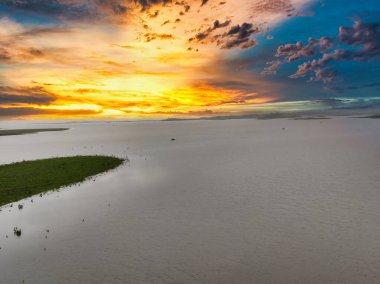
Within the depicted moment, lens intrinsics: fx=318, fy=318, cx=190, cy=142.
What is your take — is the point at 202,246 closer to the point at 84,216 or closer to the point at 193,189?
the point at 84,216

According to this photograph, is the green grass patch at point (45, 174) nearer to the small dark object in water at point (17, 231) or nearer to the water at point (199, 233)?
the water at point (199, 233)

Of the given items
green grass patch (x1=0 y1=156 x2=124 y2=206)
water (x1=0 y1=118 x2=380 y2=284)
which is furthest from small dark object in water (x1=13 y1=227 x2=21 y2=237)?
green grass patch (x1=0 y1=156 x2=124 y2=206)

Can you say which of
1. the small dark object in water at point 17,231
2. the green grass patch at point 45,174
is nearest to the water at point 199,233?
the small dark object in water at point 17,231

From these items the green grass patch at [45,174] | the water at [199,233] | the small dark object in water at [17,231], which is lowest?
the water at [199,233]

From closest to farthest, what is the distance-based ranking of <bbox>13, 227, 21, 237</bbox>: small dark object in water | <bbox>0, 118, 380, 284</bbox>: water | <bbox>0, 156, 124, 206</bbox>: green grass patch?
<bbox>0, 118, 380, 284</bbox>: water, <bbox>13, 227, 21, 237</bbox>: small dark object in water, <bbox>0, 156, 124, 206</bbox>: green grass patch

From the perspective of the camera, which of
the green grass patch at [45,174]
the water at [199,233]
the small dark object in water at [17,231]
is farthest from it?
the green grass patch at [45,174]

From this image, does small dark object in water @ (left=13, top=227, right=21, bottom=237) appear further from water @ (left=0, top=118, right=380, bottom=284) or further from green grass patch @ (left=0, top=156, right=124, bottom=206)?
green grass patch @ (left=0, top=156, right=124, bottom=206)

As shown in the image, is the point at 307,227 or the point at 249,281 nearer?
the point at 249,281

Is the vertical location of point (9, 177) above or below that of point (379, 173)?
above

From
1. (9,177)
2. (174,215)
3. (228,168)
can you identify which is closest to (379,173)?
(228,168)
